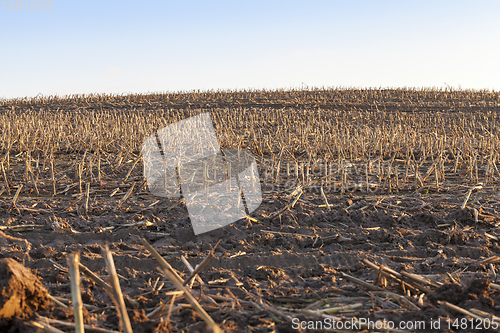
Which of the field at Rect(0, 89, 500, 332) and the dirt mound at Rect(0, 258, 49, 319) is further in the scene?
the field at Rect(0, 89, 500, 332)

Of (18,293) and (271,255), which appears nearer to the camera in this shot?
(18,293)

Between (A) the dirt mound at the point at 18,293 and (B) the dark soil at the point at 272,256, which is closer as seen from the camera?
(A) the dirt mound at the point at 18,293

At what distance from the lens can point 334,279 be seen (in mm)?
3021

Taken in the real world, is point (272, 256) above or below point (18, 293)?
below

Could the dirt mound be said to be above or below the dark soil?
above

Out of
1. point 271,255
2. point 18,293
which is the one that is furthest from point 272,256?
point 18,293

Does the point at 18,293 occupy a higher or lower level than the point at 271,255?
higher

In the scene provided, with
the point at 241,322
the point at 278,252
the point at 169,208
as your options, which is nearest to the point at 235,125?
the point at 169,208

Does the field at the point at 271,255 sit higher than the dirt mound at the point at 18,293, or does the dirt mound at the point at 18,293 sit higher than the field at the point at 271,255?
the dirt mound at the point at 18,293

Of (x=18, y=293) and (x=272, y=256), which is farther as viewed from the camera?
(x=272, y=256)

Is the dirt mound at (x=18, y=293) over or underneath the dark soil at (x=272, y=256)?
over

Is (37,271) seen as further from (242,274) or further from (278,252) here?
(278,252)

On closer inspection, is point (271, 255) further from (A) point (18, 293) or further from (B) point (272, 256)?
(A) point (18, 293)

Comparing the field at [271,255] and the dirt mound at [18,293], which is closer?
the dirt mound at [18,293]
